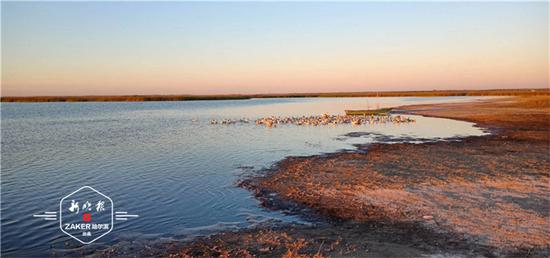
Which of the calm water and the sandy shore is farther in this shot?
the calm water

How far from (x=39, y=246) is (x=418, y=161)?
46.1ft

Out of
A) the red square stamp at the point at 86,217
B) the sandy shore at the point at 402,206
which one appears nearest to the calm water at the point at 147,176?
the red square stamp at the point at 86,217

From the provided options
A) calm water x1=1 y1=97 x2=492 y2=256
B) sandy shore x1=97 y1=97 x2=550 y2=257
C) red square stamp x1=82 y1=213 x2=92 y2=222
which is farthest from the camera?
red square stamp x1=82 y1=213 x2=92 y2=222

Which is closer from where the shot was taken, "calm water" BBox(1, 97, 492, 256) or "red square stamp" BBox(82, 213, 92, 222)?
"calm water" BBox(1, 97, 492, 256)

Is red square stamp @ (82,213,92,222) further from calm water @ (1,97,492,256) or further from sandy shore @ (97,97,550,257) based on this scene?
sandy shore @ (97,97,550,257)

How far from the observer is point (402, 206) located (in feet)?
33.9

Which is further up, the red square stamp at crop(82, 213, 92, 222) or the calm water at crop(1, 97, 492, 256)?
the calm water at crop(1, 97, 492, 256)

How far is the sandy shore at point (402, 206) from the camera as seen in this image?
25.1 feet

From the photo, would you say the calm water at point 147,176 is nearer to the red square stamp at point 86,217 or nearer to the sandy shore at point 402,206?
the red square stamp at point 86,217

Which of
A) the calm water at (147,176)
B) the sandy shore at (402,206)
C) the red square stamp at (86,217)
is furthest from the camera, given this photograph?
the red square stamp at (86,217)

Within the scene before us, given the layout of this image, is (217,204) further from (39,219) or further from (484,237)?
(484,237)

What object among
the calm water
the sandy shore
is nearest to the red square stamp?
the calm water

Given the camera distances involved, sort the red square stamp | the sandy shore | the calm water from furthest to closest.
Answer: the red square stamp → the calm water → the sandy shore

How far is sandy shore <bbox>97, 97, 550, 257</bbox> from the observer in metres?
7.64
